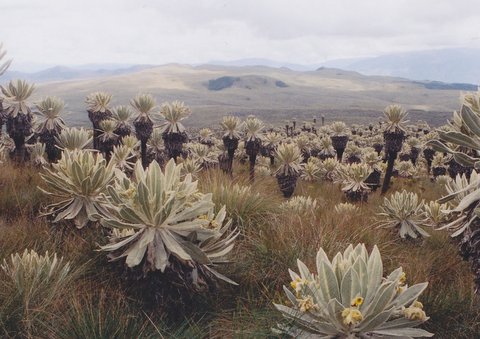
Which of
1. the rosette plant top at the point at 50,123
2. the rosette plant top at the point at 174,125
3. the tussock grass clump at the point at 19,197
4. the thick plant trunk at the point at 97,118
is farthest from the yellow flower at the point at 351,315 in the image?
the thick plant trunk at the point at 97,118

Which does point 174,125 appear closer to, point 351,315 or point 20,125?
point 20,125

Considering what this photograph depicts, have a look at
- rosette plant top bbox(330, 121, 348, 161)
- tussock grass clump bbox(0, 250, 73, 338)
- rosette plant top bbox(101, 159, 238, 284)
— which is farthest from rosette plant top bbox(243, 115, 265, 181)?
tussock grass clump bbox(0, 250, 73, 338)

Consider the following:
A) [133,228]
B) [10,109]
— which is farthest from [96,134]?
[133,228]

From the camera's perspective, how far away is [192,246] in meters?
3.73

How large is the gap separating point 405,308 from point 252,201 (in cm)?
370

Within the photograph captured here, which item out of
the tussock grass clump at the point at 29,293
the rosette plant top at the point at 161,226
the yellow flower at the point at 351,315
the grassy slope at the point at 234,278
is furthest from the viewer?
the rosette plant top at the point at 161,226

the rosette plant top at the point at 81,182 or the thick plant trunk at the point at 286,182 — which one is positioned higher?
the rosette plant top at the point at 81,182

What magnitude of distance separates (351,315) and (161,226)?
1.77 m

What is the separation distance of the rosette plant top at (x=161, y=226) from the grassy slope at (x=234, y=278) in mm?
370

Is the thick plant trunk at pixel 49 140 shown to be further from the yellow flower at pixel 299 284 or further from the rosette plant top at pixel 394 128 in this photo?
the rosette plant top at pixel 394 128

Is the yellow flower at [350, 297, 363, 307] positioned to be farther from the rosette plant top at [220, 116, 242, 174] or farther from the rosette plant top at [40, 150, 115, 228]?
the rosette plant top at [220, 116, 242, 174]

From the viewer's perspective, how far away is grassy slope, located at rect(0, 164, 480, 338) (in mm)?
3465

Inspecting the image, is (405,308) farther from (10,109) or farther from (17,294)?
(10,109)

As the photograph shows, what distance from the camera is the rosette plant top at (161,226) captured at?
360cm
